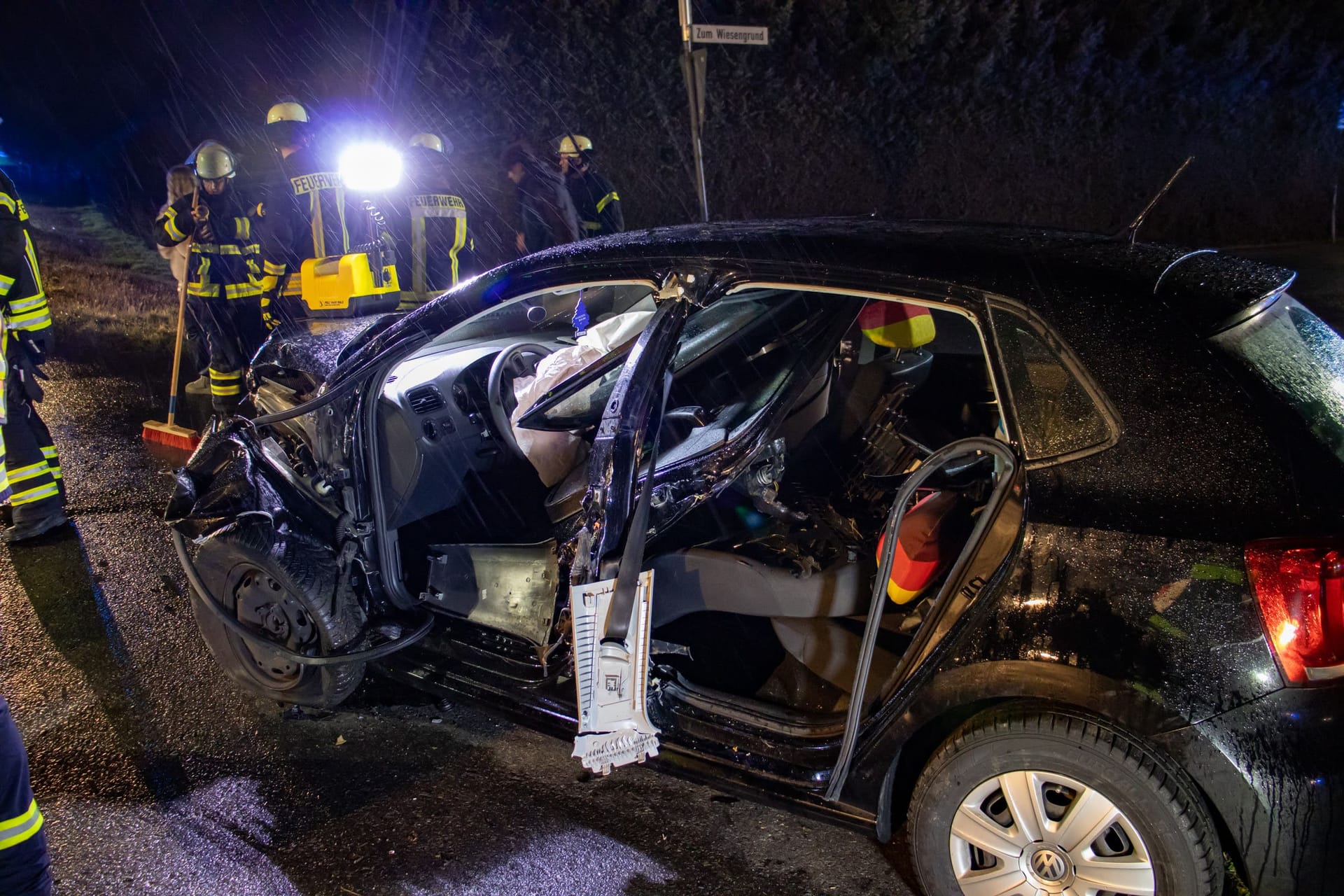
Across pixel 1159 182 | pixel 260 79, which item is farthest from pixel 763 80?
pixel 260 79

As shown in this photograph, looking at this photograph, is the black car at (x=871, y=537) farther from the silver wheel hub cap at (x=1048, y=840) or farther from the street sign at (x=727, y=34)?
the street sign at (x=727, y=34)

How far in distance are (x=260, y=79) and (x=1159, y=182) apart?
15095 millimetres

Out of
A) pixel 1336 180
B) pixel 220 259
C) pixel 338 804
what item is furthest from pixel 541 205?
pixel 1336 180

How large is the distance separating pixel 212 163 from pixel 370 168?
1.08m

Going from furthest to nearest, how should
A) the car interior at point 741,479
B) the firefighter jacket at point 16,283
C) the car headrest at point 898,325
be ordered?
the firefighter jacket at point 16,283, the car headrest at point 898,325, the car interior at point 741,479

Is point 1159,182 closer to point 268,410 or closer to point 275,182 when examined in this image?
point 275,182

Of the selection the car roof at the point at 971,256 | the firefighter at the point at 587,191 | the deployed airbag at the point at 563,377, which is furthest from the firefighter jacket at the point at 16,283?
the firefighter at the point at 587,191

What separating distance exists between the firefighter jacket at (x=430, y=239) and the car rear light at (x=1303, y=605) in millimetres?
5509

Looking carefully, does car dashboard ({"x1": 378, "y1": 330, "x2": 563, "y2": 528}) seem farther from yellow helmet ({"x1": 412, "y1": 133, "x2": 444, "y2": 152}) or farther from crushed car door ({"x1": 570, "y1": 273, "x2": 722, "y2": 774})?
yellow helmet ({"x1": 412, "y1": 133, "x2": 444, "y2": 152})

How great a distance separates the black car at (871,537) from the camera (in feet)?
5.29

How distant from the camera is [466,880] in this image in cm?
231

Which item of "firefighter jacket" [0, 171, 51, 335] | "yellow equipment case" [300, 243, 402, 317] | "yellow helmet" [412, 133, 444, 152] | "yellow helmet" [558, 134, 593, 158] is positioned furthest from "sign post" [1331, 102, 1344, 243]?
"firefighter jacket" [0, 171, 51, 335]

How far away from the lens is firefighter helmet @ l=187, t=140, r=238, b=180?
6004 mm

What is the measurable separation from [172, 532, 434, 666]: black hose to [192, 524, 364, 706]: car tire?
3 cm
